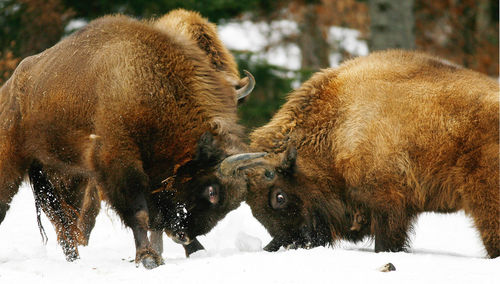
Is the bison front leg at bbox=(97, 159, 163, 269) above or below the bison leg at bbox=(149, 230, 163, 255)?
above

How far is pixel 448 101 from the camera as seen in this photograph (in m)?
5.84

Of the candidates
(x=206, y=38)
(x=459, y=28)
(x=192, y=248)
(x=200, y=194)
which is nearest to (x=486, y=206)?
(x=200, y=194)

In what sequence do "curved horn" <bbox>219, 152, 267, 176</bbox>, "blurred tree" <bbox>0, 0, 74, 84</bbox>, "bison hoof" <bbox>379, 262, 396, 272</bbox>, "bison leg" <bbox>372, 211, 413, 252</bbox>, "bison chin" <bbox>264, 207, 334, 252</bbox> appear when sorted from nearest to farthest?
"bison hoof" <bbox>379, 262, 396, 272</bbox>
"curved horn" <bbox>219, 152, 267, 176</bbox>
"bison leg" <bbox>372, 211, 413, 252</bbox>
"bison chin" <bbox>264, 207, 334, 252</bbox>
"blurred tree" <bbox>0, 0, 74, 84</bbox>

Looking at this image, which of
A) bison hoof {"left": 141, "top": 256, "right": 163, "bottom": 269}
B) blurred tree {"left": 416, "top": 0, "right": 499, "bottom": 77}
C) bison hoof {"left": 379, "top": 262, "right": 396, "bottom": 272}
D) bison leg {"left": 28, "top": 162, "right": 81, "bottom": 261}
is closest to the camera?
bison hoof {"left": 379, "top": 262, "right": 396, "bottom": 272}

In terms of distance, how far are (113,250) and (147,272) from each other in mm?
1943

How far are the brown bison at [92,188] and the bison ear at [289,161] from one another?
0.67 m

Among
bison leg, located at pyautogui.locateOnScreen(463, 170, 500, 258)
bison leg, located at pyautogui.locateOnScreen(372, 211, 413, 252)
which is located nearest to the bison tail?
bison leg, located at pyautogui.locateOnScreen(372, 211, 413, 252)

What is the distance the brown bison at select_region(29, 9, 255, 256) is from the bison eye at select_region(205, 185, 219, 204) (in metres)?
0.40

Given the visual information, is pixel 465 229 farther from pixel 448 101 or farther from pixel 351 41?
pixel 351 41

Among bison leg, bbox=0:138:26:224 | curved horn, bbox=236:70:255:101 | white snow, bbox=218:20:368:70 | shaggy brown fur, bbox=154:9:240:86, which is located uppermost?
shaggy brown fur, bbox=154:9:240:86

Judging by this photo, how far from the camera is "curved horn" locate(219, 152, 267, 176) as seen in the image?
533 cm

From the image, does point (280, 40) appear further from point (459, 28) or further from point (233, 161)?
point (233, 161)

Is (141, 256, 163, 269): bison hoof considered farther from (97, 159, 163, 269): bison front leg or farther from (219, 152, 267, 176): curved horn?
(219, 152, 267, 176): curved horn

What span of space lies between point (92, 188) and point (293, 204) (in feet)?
6.41
